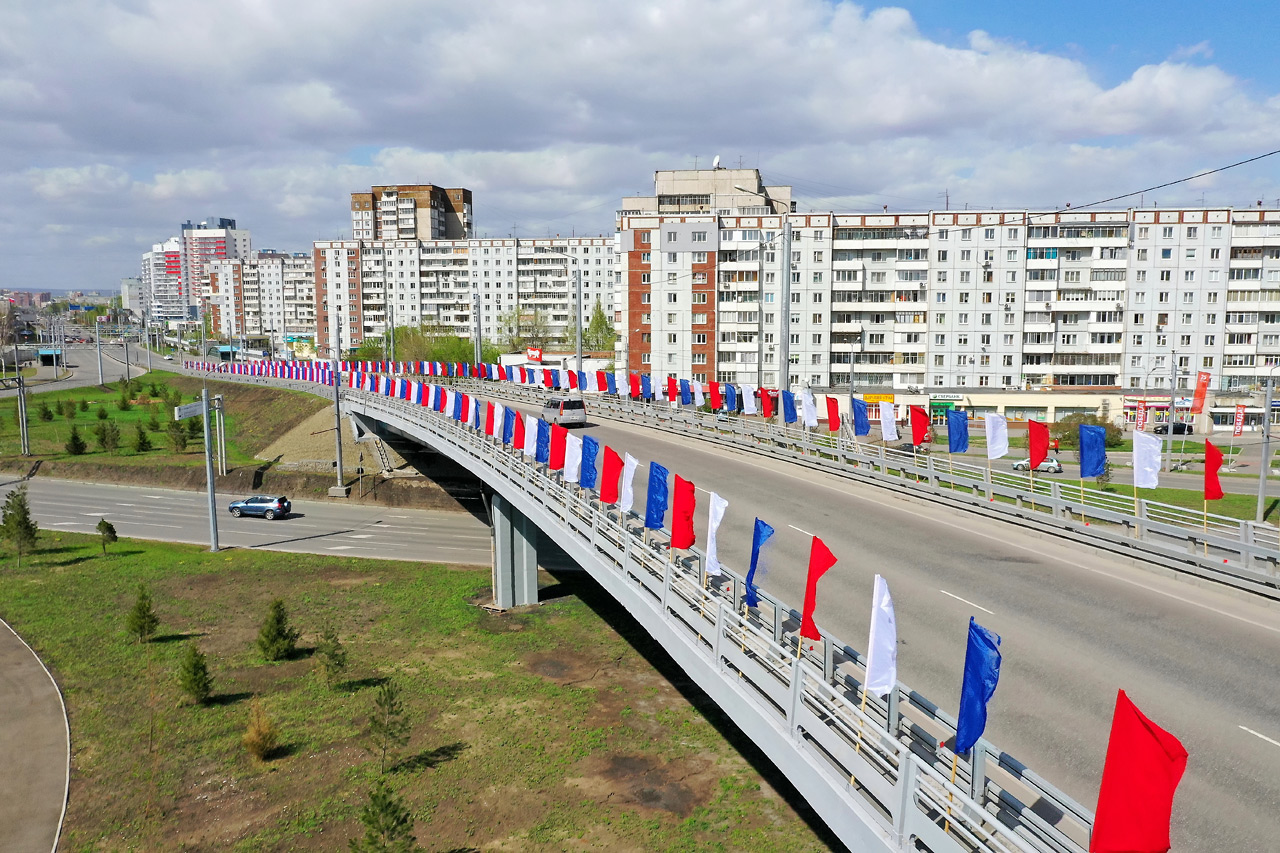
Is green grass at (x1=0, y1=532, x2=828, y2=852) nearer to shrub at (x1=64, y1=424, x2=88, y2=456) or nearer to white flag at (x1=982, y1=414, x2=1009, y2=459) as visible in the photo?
white flag at (x1=982, y1=414, x2=1009, y2=459)

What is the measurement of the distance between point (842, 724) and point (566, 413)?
3508cm

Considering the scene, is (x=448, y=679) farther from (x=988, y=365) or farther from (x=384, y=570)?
(x=988, y=365)

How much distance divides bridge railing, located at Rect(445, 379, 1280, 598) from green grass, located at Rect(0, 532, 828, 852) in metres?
10.2

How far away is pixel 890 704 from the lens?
1074cm

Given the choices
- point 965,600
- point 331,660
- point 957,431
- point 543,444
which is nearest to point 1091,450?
point 957,431

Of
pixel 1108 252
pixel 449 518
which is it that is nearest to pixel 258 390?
pixel 449 518

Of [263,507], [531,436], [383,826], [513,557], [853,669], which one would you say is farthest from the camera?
[263,507]

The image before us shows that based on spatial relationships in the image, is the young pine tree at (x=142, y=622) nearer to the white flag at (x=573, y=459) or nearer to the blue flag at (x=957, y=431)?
the white flag at (x=573, y=459)

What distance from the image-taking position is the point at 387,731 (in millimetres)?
22203

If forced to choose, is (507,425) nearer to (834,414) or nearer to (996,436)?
(834,414)

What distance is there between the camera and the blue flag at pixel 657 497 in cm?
1898

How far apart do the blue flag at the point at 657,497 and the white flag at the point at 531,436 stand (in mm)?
9498

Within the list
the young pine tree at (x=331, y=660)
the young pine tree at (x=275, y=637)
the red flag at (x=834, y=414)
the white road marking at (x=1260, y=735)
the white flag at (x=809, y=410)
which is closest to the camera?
the white road marking at (x=1260, y=735)

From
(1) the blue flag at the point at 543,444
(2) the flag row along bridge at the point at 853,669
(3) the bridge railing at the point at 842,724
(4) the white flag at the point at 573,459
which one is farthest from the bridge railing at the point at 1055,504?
(4) the white flag at the point at 573,459
